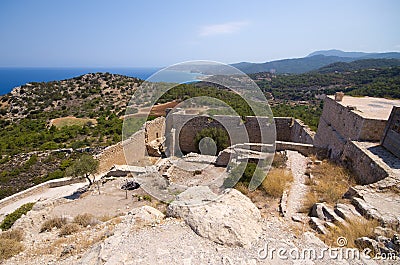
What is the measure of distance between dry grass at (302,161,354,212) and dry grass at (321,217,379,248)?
108 cm

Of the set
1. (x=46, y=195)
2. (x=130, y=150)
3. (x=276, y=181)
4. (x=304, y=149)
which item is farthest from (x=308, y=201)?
(x=46, y=195)

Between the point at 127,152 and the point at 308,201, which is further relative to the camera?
the point at 127,152

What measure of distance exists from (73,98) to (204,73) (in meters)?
28.3

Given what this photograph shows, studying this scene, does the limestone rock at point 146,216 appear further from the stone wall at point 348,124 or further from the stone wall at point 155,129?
the stone wall at point 155,129

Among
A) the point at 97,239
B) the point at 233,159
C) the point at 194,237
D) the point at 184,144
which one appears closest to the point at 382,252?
the point at 194,237

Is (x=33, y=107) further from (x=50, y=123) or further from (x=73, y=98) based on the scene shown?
(x=50, y=123)

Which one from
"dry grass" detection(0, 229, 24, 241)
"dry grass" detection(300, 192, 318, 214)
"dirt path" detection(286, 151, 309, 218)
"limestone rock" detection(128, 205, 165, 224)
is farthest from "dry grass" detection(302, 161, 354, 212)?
"dry grass" detection(0, 229, 24, 241)

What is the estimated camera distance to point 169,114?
15.3 metres

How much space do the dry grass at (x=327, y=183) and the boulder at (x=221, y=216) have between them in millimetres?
1669

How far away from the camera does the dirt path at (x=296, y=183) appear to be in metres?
5.56

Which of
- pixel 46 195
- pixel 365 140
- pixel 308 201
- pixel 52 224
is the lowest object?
pixel 46 195

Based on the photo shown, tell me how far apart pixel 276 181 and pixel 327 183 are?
1326 millimetres

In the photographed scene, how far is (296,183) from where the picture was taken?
22.4 ft

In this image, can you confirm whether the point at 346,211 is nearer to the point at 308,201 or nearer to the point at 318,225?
the point at 318,225
